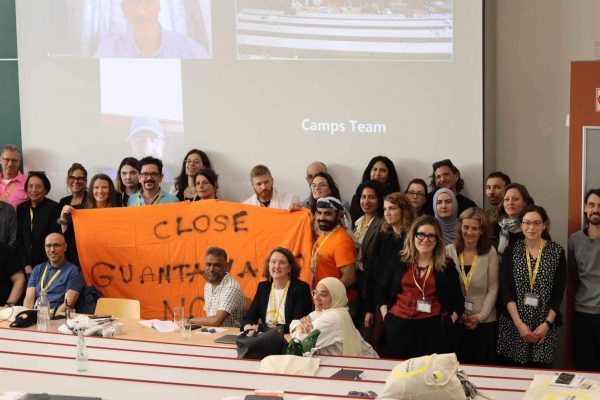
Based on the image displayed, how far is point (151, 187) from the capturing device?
8273 mm

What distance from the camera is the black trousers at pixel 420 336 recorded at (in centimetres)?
636

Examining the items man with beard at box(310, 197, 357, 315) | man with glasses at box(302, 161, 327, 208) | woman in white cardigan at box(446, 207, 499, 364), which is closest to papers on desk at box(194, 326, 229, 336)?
man with beard at box(310, 197, 357, 315)

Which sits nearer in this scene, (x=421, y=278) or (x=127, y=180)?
(x=421, y=278)

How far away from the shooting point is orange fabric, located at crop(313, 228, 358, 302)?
23.6ft

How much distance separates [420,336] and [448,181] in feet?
6.63

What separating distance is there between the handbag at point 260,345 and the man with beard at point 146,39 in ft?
13.6

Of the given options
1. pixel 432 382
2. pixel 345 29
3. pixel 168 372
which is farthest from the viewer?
pixel 345 29

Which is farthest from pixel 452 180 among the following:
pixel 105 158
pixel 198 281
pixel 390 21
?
pixel 105 158

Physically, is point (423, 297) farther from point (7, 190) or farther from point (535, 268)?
point (7, 190)

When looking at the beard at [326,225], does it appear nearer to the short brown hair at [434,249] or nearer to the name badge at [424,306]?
the short brown hair at [434,249]

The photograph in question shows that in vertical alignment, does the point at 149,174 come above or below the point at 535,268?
above

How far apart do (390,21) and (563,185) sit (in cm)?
214

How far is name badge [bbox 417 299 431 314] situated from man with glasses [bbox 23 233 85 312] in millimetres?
2802

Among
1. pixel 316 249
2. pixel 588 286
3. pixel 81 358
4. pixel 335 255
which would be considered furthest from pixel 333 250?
pixel 81 358
